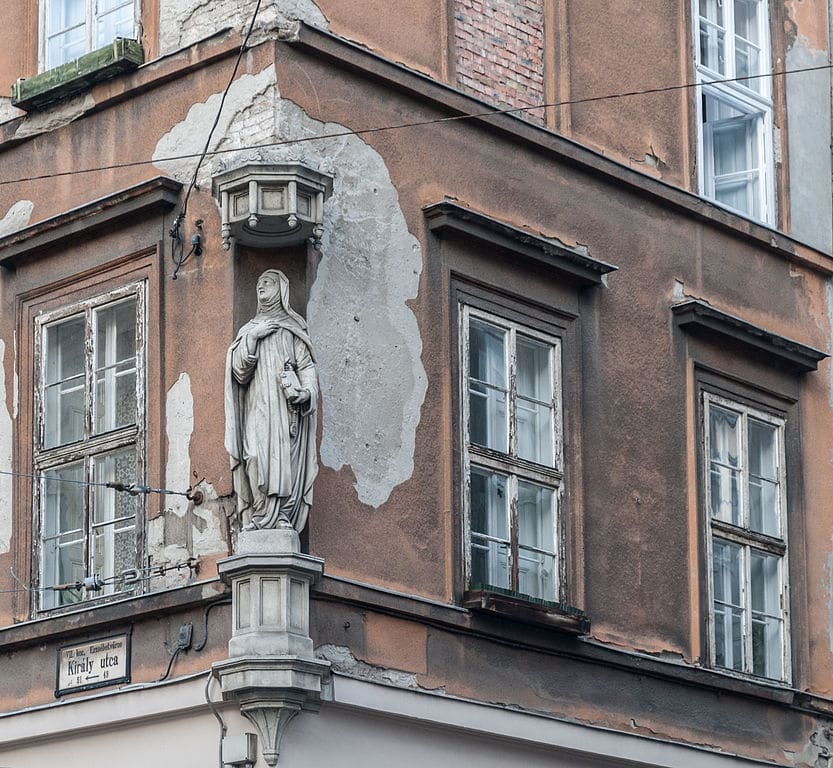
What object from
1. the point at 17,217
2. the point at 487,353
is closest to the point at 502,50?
the point at 487,353

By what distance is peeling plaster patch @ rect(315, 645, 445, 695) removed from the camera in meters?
12.3

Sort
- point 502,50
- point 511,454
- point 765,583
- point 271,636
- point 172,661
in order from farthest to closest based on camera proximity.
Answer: point 765,583 → point 502,50 → point 511,454 → point 172,661 → point 271,636

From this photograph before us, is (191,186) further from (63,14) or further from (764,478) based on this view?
(764,478)

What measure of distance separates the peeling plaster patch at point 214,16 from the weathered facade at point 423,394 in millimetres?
26

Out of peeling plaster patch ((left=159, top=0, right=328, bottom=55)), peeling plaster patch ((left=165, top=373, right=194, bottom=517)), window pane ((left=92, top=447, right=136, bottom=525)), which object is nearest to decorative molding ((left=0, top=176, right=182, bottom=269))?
peeling plaster patch ((left=159, top=0, right=328, bottom=55))

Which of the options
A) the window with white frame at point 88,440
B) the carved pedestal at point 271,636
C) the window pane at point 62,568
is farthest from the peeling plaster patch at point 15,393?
the carved pedestal at point 271,636

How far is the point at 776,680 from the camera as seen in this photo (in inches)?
611

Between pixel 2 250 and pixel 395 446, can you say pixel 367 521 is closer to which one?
pixel 395 446

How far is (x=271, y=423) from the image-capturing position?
40.0ft

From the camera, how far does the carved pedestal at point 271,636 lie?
1180 centimetres

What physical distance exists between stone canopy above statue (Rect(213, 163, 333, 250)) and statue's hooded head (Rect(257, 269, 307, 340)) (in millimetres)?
251

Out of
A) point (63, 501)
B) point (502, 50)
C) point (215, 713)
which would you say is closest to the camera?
point (215, 713)

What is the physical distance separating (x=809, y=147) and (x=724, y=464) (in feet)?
10.3

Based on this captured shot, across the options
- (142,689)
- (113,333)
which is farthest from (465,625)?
(113,333)
